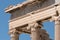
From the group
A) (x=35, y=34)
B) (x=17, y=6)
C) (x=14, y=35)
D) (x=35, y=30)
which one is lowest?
(x=35, y=34)

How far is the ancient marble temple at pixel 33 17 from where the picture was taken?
4853 centimetres

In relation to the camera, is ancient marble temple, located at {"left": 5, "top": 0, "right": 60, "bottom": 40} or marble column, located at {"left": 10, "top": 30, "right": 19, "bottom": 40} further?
marble column, located at {"left": 10, "top": 30, "right": 19, "bottom": 40}

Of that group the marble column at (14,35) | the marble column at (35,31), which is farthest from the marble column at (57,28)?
the marble column at (14,35)

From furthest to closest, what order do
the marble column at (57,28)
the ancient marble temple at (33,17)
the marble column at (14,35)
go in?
the marble column at (14,35)
the ancient marble temple at (33,17)
the marble column at (57,28)

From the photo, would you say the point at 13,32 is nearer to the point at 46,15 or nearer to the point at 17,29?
the point at 17,29

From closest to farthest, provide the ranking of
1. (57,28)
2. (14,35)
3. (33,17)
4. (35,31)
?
(57,28)
(35,31)
(33,17)
(14,35)

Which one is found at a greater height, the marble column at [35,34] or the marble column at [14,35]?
the marble column at [14,35]

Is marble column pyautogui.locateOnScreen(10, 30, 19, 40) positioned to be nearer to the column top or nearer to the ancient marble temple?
the ancient marble temple

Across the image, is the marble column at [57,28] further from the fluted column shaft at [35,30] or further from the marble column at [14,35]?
the marble column at [14,35]

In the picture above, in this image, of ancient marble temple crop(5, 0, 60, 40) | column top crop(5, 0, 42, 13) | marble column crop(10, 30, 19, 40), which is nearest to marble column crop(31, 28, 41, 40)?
ancient marble temple crop(5, 0, 60, 40)

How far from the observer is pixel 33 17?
168 ft

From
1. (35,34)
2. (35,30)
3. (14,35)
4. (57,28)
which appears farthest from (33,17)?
(57,28)

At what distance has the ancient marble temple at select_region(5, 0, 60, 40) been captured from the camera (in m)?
48.5

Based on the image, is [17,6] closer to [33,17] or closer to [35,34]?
[33,17]
